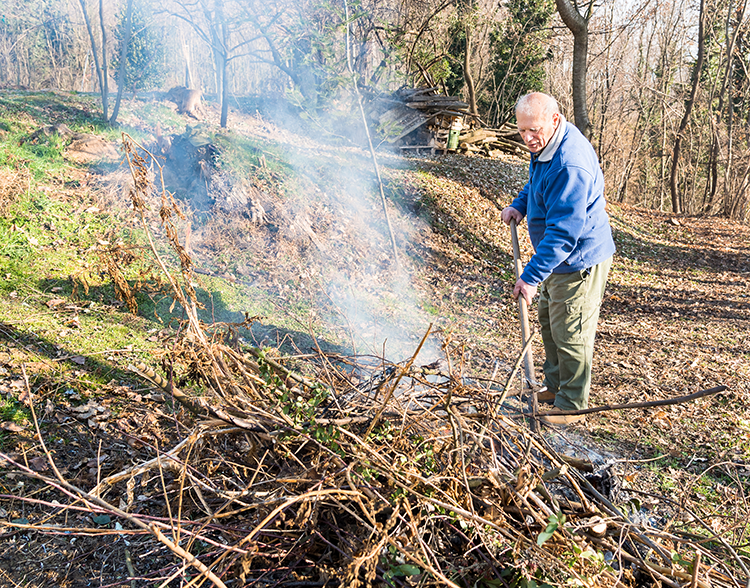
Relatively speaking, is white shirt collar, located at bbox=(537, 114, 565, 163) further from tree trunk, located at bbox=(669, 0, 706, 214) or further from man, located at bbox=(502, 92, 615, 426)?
tree trunk, located at bbox=(669, 0, 706, 214)

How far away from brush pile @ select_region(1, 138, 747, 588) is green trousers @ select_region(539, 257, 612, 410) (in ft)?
4.91

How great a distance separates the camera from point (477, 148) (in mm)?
13961

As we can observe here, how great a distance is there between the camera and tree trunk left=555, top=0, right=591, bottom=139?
884 cm

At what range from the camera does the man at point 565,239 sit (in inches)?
131

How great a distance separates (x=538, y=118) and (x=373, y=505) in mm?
2700

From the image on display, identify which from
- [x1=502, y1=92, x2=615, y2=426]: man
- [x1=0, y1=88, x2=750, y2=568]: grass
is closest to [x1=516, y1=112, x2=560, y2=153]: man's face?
[x1=502, y1=92, x2=615, y2=426]: man

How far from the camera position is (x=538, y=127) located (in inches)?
132

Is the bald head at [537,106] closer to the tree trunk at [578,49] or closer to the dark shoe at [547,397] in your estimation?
the dark shoe at [547,397]

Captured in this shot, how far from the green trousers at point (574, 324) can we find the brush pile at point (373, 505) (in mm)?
1496

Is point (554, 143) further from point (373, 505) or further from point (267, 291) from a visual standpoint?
point (267, 291)

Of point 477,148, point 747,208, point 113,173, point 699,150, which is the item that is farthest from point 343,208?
point 699,150

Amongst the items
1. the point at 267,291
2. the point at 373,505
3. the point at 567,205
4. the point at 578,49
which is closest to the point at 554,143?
the point at 567,205

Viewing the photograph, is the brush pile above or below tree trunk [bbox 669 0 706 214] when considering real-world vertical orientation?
below

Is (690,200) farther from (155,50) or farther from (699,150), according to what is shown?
(155,50)
